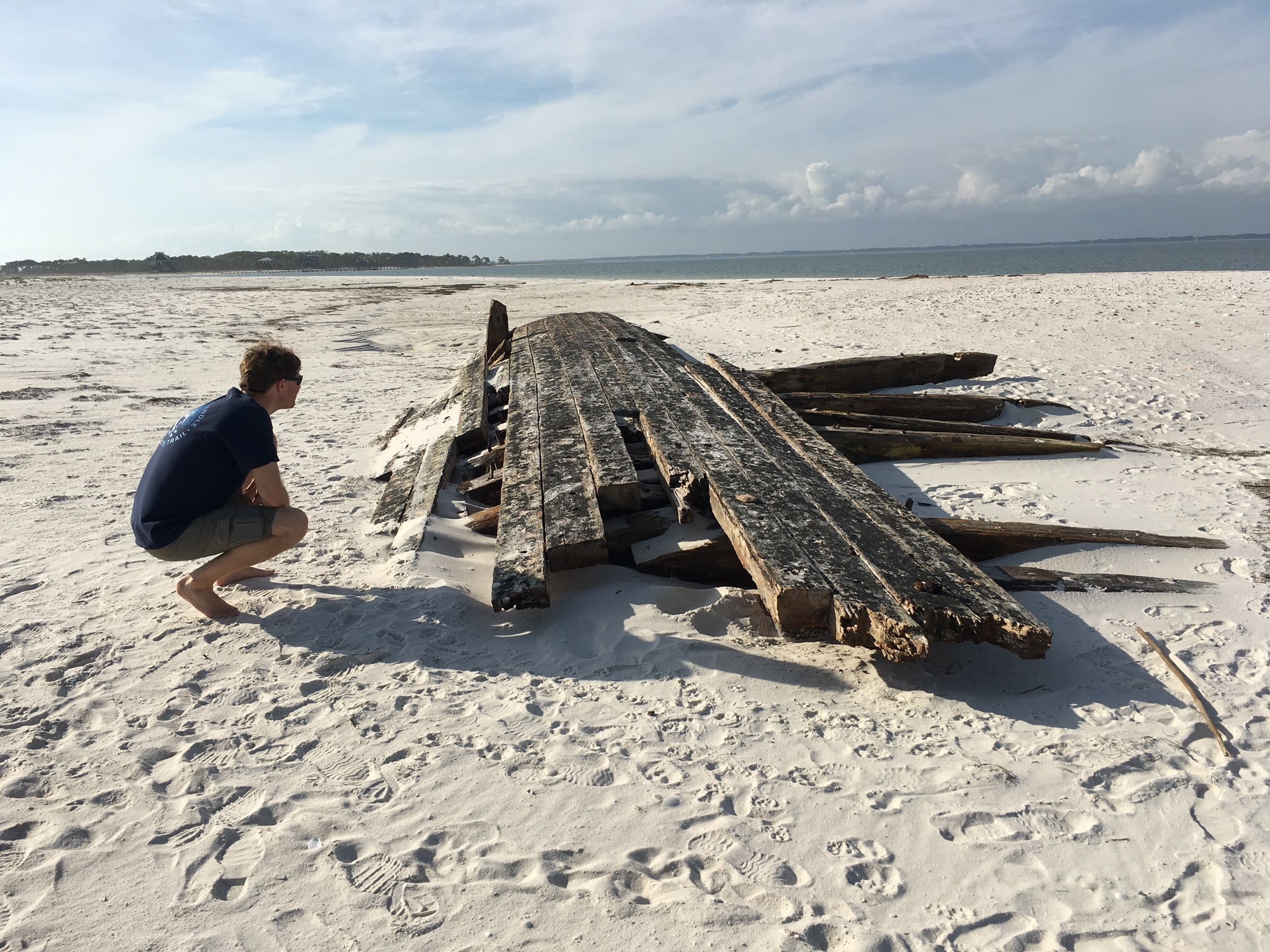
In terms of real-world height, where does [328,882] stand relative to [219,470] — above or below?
below

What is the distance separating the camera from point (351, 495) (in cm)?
562

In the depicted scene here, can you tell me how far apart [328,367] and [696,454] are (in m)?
9.17

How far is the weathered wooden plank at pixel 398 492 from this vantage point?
4.95m

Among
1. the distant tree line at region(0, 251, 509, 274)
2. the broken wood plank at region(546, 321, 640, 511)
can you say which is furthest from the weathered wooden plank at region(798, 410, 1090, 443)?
the distant tree line at region(0, 251, 509, 274)

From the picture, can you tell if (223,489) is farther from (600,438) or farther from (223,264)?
(223,264)

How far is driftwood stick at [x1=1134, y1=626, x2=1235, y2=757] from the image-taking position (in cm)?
266

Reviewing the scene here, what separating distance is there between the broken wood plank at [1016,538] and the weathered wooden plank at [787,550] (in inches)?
33.3

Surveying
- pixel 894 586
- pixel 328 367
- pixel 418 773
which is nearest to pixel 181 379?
pixel 328 367

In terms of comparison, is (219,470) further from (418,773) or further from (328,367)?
(328,367)

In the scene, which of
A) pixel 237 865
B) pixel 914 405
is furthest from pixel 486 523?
pixel 914 405

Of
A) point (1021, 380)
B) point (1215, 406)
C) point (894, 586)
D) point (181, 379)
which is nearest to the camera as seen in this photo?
point (894, 586)

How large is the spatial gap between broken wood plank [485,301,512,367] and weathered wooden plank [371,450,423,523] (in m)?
3.66

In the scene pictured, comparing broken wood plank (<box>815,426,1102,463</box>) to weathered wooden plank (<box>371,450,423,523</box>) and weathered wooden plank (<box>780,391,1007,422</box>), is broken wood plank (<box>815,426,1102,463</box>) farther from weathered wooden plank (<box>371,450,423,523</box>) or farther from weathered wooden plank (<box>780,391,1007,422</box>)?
weathered wooden plank (<box>371,450,423,523</box>)

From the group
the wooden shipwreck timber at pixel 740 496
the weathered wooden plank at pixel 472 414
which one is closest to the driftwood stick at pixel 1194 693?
the wooden shipwreck timber at pixel 740 496
